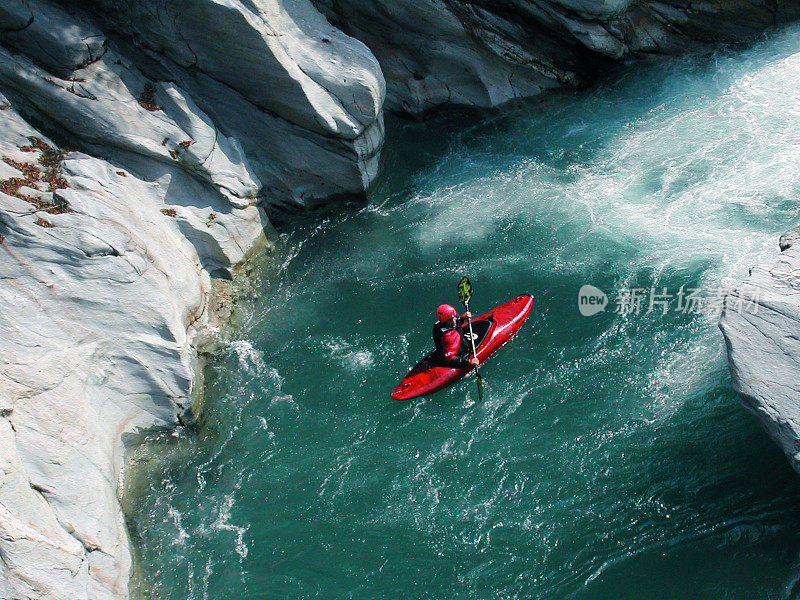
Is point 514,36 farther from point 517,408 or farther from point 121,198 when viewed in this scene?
point 517,408

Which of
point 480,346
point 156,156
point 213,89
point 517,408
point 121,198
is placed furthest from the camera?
point 213,89

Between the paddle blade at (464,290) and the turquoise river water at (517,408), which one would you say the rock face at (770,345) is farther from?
the paddle blade at (464,290)

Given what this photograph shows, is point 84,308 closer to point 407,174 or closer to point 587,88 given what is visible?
point 407,174

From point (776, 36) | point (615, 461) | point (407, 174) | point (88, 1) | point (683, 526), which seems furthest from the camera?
point (776, 36)

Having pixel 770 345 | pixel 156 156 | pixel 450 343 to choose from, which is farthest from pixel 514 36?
pixel 770 345

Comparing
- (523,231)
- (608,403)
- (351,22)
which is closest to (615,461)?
(608,403)

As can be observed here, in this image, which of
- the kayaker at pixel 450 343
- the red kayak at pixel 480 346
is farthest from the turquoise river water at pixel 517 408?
the kayaker at pixel 450 343

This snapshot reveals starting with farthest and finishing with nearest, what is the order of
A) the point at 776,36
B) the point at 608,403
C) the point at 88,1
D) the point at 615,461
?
the point at 776,36 → the point at 88,1 → the point at 608,403 → the point at 615,461
